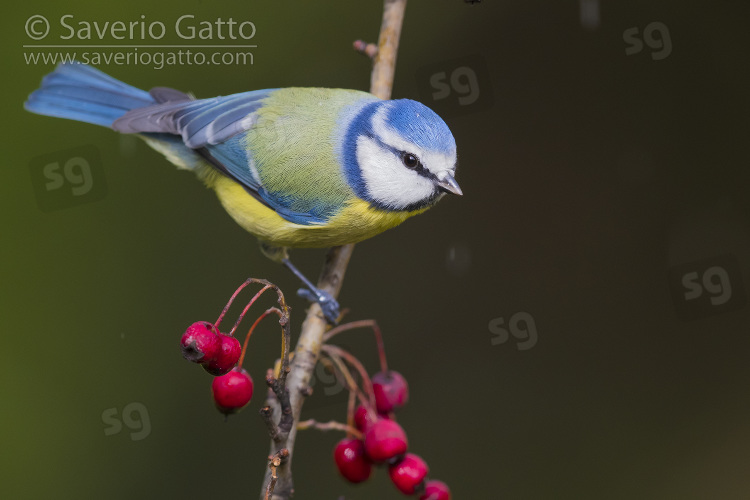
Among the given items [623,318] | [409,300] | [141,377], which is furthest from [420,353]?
[141,377]

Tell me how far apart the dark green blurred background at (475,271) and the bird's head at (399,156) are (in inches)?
40.0

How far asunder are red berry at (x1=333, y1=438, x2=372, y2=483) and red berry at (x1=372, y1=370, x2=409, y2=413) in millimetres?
127

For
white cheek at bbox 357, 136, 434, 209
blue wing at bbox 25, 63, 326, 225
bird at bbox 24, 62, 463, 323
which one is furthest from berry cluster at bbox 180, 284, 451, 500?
blue wing at bbox 25, 63, 326, 225

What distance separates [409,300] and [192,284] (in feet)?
2.99

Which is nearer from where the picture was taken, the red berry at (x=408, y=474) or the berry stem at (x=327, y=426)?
the berry stem at (x=327, y=426)

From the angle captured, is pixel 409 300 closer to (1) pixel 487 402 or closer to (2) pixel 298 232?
(1) pixel 487 402

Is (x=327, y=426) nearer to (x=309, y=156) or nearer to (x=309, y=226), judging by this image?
(x=309, y=226)

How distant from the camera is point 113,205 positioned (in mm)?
2957

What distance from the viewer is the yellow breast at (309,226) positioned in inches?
87.7

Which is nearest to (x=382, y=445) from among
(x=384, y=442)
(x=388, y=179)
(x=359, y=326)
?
(x=384, y=442)

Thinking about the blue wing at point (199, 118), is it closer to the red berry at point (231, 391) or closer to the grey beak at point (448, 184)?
the grey beak at point (448, 184)

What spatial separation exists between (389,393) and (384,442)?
0.20m

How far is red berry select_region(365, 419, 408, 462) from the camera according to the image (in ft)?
6.49

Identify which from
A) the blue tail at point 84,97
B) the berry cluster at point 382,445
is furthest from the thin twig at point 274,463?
the blue tail at point 84,97
